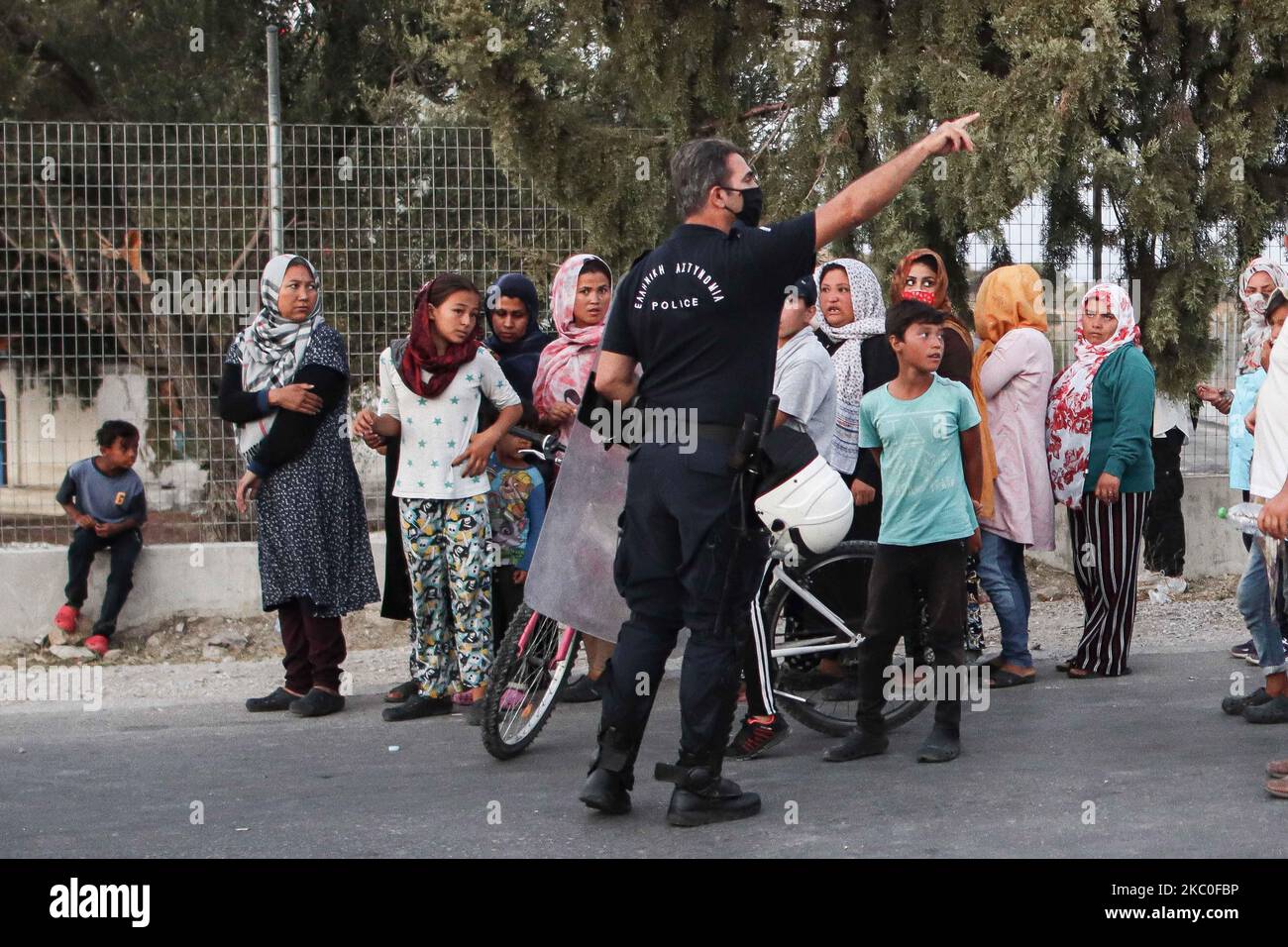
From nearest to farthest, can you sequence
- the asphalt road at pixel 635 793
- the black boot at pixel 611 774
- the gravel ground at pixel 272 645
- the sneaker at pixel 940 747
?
the asphalt road at pixel 635 793 → the black boot at pixel 611 774 → the sneaker at pixel 940 747 → the gravel ground at pixel 272 645

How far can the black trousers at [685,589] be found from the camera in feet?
16.0

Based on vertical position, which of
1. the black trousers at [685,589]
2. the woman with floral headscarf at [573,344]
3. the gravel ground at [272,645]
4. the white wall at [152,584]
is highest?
the woman with floral headscarf at [573,344]

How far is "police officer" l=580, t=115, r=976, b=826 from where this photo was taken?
4816 millimetres

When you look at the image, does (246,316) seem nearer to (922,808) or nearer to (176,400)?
(176,400)

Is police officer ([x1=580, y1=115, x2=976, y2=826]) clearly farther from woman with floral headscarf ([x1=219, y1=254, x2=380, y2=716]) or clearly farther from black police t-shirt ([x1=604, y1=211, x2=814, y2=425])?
woman with floral headscarf ([x1=219, y1=254, x2=380, y2=716])

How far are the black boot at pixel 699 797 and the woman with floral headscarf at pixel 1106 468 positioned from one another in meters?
2.96

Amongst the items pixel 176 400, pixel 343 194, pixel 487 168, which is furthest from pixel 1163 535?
pixel 176 400

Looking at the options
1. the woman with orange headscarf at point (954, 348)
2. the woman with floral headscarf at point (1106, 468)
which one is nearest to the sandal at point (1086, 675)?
the woman with floral headscarf at point (1106, 468)

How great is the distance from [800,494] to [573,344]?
2.35 meters

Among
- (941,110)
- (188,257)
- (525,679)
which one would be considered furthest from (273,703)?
(941,110)

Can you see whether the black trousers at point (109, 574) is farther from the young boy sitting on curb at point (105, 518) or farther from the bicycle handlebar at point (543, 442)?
the bicycle handlebar at point (543, 442)

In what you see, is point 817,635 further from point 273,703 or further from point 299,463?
point 273,703

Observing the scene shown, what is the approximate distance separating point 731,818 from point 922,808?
0.60 m

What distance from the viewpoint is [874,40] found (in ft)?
32.8
